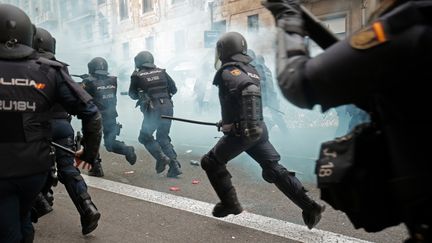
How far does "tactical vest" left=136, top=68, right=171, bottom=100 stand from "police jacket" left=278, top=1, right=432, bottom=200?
482 centimetres

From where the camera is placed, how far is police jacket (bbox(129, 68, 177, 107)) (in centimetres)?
596

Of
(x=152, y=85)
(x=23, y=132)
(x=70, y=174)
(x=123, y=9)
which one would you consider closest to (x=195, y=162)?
(x=152, y=85)

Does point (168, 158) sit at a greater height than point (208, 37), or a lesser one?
lesser

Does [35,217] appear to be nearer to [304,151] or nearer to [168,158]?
[168,158]

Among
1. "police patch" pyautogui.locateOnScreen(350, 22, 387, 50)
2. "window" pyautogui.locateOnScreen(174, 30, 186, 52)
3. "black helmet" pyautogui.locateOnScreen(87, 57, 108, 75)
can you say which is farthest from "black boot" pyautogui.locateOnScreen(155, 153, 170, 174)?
"window" pyautogui.locateOnScreen(174, 30, 186, 52)

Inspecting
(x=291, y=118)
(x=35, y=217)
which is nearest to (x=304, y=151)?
(x=291, y=118)

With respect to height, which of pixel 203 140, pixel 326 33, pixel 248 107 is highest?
pixel 326 33

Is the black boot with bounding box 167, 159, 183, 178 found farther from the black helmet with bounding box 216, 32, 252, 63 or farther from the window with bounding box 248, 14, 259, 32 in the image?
the window with bounding box 248, 14, 259, 32

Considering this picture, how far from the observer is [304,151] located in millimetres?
7227

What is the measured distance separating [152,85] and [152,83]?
28mm

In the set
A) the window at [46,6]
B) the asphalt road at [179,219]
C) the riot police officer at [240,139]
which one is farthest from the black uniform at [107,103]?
the window at [46,6]

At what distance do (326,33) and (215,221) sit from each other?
2551 millimetres

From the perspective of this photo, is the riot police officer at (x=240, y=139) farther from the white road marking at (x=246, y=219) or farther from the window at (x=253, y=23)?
the window at (x=253, y=23)

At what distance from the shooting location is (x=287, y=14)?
152cm
